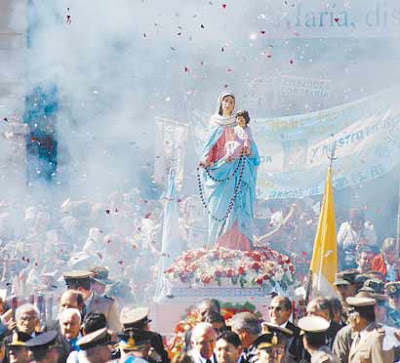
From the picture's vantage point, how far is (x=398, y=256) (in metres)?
14.6

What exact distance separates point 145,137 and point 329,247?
6222mm

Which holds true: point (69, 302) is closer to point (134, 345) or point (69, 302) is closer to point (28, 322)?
point (28, 322)

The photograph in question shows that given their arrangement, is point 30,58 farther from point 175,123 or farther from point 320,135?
point 320,135

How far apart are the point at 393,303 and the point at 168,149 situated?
690 cm

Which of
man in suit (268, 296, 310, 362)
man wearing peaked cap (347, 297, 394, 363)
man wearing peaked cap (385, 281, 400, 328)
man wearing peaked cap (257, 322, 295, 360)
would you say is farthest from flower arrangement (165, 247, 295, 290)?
man wearing peaked cap (257, 322, 295, 360)

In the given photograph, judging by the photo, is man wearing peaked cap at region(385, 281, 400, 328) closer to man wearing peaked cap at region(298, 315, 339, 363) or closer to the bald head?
man wearing peaked cap at region(298, 315, 339, 363)

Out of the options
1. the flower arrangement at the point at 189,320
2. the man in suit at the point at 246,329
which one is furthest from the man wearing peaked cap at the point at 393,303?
the man in suit at the point at 246,329

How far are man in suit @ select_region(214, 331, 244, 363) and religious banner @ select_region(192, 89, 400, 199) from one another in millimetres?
8922

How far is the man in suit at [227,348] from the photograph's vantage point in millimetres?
7750

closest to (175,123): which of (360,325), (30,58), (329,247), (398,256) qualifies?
(30,58)

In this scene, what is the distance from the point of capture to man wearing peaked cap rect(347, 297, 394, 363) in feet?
27.6

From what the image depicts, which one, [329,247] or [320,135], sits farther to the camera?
[320,135]

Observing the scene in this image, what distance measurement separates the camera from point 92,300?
993cm

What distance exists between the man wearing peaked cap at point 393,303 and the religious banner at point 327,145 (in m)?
6.33
